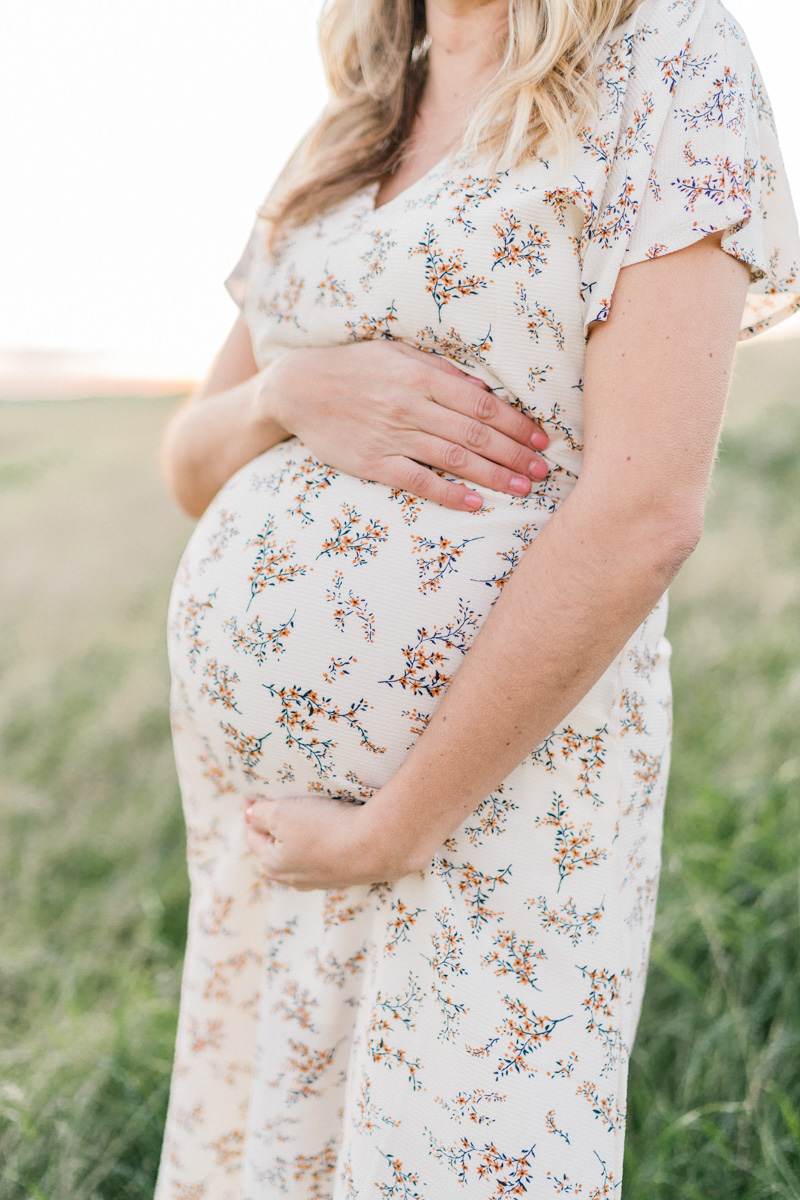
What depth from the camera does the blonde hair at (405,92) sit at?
1.03 meters

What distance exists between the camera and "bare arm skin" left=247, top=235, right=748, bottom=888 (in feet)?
3.05

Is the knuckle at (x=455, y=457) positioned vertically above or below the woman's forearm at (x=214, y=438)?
above

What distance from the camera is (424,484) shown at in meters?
1.13

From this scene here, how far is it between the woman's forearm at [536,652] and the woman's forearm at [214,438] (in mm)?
528

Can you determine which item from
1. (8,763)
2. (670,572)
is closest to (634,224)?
(670,572)

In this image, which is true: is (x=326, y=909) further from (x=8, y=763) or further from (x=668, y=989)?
(x=8, y=763)

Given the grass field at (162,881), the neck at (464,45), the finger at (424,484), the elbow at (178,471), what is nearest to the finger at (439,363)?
the finger at (424,484)

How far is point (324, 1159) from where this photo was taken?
1296 mm

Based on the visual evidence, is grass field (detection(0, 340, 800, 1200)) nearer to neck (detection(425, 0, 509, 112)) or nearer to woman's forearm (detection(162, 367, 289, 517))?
woman's forearm (detection(162, 367, 289, 517))

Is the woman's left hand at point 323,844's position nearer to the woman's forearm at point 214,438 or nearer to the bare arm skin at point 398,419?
the bare arm skin at point 398,419

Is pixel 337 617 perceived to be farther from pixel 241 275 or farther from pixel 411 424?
pixel 241 275

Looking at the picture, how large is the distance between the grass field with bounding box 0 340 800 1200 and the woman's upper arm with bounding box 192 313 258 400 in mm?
1517

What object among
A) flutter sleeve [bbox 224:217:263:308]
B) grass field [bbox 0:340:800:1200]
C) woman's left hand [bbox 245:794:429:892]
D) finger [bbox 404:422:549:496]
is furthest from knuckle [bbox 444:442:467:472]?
grass field [bbox 0:340:800:1200]

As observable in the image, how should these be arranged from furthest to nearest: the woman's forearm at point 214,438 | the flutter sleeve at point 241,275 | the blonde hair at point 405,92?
the flutter sleeve at point 241,275
the woman's forearm at point 214,438
the blonde hair at point 405,92
